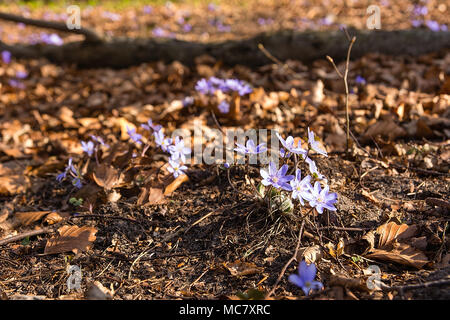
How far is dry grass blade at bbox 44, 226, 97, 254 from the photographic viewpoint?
1.68 meters

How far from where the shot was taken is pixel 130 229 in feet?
5.86

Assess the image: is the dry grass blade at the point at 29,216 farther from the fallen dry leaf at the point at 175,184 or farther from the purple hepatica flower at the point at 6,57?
the purple hepatica flower at the point at 6,57

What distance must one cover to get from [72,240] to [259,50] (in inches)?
117

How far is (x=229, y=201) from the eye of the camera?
185 cm

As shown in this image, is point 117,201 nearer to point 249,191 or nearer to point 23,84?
point 249,191

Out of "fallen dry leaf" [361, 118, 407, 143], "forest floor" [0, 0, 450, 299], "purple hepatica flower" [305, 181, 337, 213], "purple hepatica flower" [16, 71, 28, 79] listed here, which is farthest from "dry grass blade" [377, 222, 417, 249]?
"purple hepatica flower" [16, 71, 28, 79]

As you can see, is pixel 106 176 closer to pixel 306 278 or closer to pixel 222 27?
pixel 306 278

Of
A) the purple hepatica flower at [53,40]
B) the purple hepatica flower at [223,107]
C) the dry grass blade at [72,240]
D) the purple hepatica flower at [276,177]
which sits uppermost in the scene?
the purple hepatica flower at [53,40]

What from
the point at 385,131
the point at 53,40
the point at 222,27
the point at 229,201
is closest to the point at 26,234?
the point at 229,201

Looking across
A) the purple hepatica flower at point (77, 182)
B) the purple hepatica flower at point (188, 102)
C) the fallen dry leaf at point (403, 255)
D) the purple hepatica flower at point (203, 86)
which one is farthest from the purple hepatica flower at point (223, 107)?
the fallen dry leaf at point (403, 255)

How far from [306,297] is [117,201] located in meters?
1.14

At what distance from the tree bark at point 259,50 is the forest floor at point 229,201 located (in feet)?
1.19

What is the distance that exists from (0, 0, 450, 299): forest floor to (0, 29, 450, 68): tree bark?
0.36 meters

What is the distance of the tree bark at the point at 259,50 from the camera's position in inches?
151
